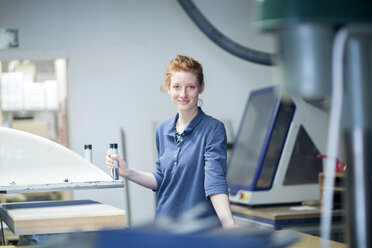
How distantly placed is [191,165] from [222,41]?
278 centimetres

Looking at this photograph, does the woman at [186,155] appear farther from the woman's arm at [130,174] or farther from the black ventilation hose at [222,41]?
the black ventilation hose at [222,41]

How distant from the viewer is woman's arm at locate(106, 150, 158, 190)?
1.80m

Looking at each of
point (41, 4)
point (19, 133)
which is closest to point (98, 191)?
point (41, 4)

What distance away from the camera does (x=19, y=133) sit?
1.94 m

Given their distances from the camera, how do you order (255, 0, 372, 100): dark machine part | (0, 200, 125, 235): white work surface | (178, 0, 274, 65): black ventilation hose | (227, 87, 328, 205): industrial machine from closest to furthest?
1. (255, 0, 372, 100): dark machine part
2. (0, 200, 125, 235): white work surface
3. (227, 87, 328, 205): industrial machine
4. (178, 0, 274, 65): black ventilation hose

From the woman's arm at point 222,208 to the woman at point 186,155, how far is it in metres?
0.04

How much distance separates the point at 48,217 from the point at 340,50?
124cm

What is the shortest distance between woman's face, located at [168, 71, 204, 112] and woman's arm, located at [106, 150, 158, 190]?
25cm

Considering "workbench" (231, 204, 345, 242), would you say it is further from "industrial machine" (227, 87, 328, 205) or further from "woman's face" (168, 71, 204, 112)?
"woman's face" (168, 71, 204, 112)

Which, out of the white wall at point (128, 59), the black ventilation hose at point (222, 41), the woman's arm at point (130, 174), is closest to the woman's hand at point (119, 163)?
the woman's arm at point (130, 174)

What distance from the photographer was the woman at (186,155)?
1887 mm

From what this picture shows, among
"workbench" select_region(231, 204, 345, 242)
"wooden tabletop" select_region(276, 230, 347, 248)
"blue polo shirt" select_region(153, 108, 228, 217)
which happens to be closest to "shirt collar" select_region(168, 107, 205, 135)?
"blue polo shirt" select_region(153, 108, 228, 217)

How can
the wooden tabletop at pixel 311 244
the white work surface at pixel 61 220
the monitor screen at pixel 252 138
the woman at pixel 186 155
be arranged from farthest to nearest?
the monitor screen at pixel 252 138 < the woman at pixel 186 155 < the white work surface at pixel 61 220 < the wooden tabletop at pixel 311 244

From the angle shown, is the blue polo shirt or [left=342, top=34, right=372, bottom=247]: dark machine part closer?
[left=342, top=34, right=372, bottom=247]: dark machine part
